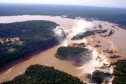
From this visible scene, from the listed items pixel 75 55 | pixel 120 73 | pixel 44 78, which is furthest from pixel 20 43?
pixel 120 73

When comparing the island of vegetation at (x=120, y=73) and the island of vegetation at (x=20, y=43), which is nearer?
the island of vegetation at (x=120, y=73)

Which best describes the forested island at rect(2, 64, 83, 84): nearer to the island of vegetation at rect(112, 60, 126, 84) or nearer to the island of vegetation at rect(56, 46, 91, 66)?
the island of vegetation at rect(112, 60, 126, 84)

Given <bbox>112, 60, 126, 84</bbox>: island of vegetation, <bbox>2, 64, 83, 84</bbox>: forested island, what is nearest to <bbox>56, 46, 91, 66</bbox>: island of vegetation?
<bbox>112, 60, 126, 84</bbox>: island of vegetation

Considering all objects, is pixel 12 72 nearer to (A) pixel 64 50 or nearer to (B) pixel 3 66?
(B) pixel 3 66

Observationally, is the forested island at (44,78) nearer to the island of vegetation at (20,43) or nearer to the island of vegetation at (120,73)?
the island of vegetation at (120,73)

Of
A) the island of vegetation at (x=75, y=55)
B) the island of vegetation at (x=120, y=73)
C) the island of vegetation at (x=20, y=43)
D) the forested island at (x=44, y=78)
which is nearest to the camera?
the forested island at (x=44, y=78)

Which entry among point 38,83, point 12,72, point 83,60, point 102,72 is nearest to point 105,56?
point 83,60

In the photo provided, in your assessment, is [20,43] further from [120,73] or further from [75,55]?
[120,73]

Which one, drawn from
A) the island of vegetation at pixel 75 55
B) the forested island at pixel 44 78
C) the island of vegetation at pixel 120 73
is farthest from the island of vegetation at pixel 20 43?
the island of vegetation at pixel 120 73
